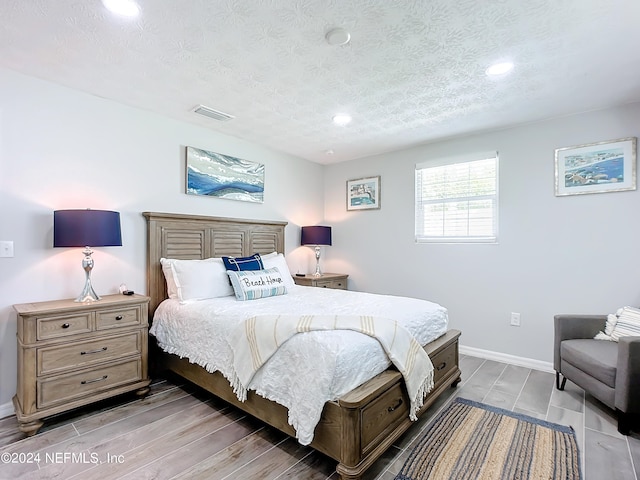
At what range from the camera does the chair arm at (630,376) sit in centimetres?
200

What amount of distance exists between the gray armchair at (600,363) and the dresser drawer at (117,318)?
3444 mm

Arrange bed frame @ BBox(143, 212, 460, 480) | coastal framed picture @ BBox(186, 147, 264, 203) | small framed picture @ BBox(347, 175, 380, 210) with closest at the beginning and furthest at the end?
1. bed frame @ BBox(143, 212, 460, 480)
2. coastal framed picture @ BBox(186, 147, 264, 203)
3. small framed picture @ BBox(347, 175, 380, 210)

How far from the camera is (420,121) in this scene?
328 centimetres

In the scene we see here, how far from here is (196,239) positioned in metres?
3.39

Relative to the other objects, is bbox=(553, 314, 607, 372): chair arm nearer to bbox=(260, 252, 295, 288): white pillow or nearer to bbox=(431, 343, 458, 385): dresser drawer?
bbox=(431, 343, 458, 385): dresser drawer

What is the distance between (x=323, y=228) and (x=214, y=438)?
9.57 ft

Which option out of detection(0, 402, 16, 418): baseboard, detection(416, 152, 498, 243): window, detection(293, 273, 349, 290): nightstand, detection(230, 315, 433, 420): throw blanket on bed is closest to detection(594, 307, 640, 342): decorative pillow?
detection(416, 152, 498, 243): window

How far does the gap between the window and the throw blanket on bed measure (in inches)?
80.3

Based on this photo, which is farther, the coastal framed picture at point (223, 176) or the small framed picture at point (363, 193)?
the small framed picture at point (363, 193)

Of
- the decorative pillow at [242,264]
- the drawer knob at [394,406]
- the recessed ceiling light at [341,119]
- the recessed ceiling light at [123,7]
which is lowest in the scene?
the drawer knob at [394,406]

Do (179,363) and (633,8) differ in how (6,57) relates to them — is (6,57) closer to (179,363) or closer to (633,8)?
(179,363)

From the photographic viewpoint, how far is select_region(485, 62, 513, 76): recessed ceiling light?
2.21m

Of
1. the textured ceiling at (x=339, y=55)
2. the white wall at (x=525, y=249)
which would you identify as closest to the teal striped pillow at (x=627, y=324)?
the white wall at (x=525, y=249)

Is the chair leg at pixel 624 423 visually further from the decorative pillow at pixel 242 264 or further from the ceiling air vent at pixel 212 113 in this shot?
the ceiling air vent at pixel 212 113
